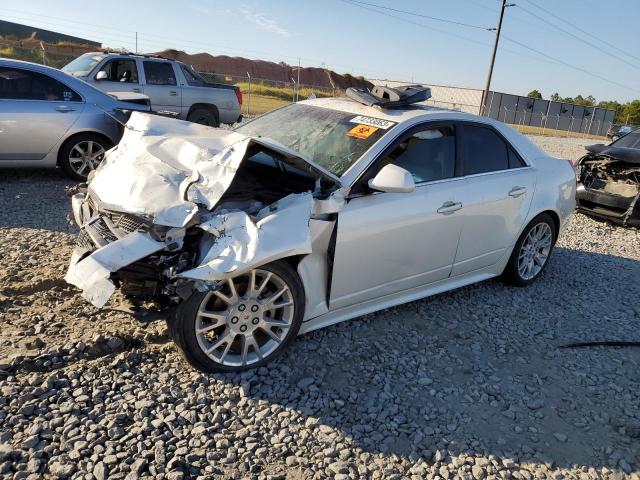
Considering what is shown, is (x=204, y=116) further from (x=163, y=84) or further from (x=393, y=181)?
(x=393, y=181)

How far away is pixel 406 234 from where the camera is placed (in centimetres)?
366

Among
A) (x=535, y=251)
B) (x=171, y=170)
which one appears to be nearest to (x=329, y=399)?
(x=171, y=170)

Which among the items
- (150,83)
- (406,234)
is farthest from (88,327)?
(150,83)

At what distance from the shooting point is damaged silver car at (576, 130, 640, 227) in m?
7.81

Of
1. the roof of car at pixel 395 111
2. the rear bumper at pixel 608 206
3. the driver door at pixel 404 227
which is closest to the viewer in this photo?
the driver door at pixel 404 227

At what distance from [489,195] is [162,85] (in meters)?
9.10

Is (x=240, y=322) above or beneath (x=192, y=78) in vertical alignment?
beneath

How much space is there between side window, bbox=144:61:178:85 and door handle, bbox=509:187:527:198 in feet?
29.6

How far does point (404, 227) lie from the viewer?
3.63 m

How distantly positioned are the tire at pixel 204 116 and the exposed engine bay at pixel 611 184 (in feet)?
26.4

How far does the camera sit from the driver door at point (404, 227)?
135 inches

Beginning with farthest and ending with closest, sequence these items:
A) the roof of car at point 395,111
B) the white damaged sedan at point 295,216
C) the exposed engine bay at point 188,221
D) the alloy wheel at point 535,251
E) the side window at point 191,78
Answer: the side window at point 191,78, the alloy wheel at point 535,251, the roof of car at point 395,111, the white damaged sedan at point 295,216, the exposed engine bay at point 188,221

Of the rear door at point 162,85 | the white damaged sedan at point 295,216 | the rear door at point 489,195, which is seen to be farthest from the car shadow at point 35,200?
the rear door at point 162,85

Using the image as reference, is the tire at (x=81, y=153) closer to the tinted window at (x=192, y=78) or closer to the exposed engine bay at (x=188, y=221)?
the exposed engine bay at (x=188, y=221)
